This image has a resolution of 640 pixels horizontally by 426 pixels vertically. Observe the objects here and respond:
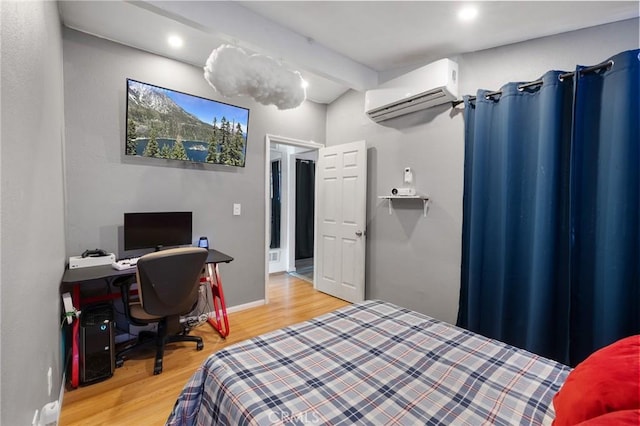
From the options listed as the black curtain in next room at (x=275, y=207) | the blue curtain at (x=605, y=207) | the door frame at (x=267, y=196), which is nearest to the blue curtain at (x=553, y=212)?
the blue curtain at (x=605, y=207)

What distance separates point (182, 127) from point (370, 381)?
8.90 feet

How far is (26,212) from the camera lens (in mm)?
1068

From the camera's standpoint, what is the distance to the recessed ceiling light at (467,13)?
2.08 metres

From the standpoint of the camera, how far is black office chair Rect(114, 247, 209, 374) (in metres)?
2.07

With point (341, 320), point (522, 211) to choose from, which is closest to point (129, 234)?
point (341, 320)

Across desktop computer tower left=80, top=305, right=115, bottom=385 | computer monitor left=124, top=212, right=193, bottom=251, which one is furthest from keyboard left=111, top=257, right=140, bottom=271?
desktop computer tower left=80, top=305, right=115, bottom=385

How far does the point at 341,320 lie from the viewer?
1.76 metres

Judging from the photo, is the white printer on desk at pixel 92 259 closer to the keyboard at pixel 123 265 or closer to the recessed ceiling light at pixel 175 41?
the keyboard at pixel 123 265

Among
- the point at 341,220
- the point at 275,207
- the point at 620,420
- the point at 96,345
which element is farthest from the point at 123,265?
the point at 275,207

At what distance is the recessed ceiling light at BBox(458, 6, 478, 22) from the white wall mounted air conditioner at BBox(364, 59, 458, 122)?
0.41m

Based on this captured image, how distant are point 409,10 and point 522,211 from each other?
1794mm

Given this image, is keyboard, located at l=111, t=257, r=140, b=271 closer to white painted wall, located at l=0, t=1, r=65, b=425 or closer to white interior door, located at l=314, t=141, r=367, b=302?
white painted wall, located at l=0, t=1, r=65, b=425

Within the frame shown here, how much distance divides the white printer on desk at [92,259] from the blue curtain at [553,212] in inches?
122

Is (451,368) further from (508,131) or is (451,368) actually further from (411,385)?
(508,131)
